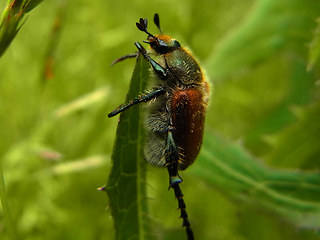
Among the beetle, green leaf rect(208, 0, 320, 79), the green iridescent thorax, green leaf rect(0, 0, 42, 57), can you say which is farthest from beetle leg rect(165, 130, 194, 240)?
green leaf rect(208, 0, 320, 79)

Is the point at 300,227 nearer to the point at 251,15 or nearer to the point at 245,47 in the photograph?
the point at 245,47

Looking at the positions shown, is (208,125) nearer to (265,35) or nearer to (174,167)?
(265,35)

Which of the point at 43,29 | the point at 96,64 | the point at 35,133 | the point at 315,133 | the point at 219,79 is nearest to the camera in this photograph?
the point at 315,133

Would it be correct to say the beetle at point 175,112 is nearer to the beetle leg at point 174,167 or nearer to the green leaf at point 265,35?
the beetle leg at point 174,167

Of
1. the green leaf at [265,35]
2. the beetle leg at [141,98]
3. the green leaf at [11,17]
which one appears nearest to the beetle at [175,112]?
the beetle leg at [141,98]

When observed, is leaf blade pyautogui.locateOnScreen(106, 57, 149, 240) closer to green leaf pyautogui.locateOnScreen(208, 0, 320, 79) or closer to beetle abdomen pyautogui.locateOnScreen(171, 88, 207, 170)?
beetle abdomen pyautogui.locateOnScreen(171, 88, 207, 170)

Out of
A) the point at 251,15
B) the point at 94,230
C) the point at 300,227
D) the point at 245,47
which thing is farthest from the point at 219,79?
the point at 94,230

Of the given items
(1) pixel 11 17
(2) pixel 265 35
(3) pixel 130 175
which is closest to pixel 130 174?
(3) pixel 130 175
